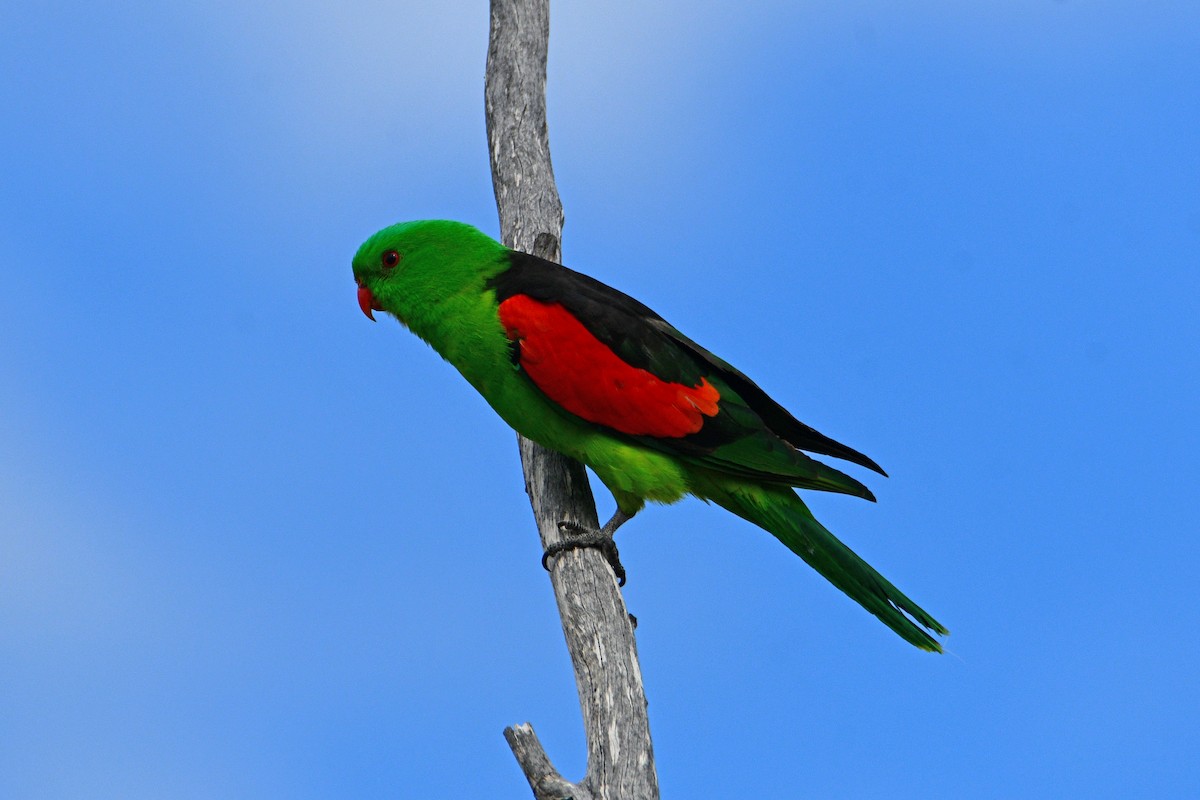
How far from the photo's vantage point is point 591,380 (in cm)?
401

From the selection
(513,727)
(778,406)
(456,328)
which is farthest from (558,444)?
(513,727)

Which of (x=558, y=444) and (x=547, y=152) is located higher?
(x=547, y=152)

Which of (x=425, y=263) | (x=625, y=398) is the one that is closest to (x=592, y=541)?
(x=625, y=398)

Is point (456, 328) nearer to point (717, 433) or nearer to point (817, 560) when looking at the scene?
point (717, 433)

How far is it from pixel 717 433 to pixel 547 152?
1.78 meters

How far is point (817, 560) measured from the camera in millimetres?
4145

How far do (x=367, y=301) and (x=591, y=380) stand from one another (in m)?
1.20

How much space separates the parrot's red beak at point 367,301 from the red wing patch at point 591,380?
0.81 metres

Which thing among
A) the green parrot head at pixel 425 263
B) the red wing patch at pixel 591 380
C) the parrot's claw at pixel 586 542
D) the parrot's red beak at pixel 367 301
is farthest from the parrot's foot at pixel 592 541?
the parrot's red beak at pixel 367 301

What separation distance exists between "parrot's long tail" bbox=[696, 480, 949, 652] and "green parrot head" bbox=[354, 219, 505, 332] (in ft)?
4.19

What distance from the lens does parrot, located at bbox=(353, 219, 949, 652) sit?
4047mm

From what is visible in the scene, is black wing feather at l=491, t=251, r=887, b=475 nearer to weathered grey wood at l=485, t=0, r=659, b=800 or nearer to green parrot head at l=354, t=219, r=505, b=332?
green parrot head at l=354, t=219, r=505, b=332

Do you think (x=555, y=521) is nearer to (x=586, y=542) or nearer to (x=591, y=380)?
(x=586, y=542)

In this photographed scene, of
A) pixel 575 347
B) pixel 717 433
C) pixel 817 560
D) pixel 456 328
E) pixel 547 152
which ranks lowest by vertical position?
pixel 817 560
